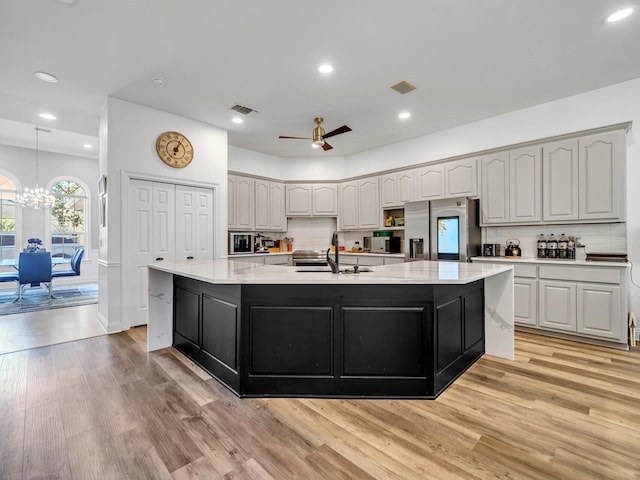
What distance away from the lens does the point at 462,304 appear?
2600 millimetres

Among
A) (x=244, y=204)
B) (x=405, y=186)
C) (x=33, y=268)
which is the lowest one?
(x=33, y=268)

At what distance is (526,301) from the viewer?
374cm

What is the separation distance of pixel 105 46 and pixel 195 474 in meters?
3.54

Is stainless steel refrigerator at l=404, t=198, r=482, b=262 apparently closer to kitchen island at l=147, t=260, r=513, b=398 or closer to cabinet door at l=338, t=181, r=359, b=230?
cabinet door at l=338, t=181, r=359, b=230

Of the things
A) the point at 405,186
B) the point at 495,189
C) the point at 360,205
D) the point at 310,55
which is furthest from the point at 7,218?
the point at 495,189

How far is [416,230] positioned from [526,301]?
173cm

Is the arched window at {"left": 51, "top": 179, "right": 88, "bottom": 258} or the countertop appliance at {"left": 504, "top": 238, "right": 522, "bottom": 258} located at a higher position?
the arched window at {"left": 51, "top": 179, "right": 88, "bottom": 258}

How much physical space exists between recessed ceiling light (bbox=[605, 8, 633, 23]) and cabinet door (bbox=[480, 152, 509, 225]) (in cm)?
178

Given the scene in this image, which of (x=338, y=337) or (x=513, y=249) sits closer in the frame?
(x=338, y=337)

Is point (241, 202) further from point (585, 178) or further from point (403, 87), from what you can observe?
point (585, 178)

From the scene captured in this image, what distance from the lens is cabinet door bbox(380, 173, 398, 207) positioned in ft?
17.7

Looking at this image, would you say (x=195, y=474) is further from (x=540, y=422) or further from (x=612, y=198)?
(x=612, y=198)

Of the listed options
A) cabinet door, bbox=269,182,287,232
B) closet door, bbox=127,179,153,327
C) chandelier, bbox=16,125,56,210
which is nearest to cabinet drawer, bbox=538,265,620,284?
cabinet door, bbox=269,182,287,232

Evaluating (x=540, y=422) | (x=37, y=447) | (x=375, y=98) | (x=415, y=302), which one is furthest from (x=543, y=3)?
(x=37, y=447)
